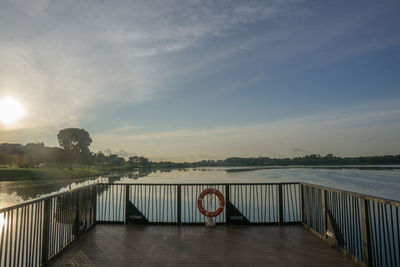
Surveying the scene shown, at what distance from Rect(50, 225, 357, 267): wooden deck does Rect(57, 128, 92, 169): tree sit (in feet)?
199

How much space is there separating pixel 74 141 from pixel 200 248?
65565mm

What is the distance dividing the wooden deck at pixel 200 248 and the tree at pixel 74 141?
60.7 meters

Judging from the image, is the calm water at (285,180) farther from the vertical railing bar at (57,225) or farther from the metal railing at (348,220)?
the metal railing at (348,220)

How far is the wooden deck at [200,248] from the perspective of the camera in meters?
3.68

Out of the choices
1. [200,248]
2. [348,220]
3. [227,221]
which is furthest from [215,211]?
[348,220]

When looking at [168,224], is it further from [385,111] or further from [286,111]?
[385,111]

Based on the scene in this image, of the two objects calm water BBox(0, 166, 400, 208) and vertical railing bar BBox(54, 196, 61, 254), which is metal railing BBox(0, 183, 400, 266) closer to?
vertical railing bar BBox(54, 196, 61, 254)

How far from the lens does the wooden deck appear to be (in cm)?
368

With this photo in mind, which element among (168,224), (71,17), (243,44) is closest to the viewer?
(168,224)

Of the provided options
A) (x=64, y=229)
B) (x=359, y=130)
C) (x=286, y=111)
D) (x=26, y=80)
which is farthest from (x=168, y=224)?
(x=359, y=130)

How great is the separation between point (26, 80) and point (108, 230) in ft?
40.7

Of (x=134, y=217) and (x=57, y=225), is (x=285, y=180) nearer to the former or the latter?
(x=134, y=217)

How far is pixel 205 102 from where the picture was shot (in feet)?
62.4

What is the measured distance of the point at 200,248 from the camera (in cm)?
427
